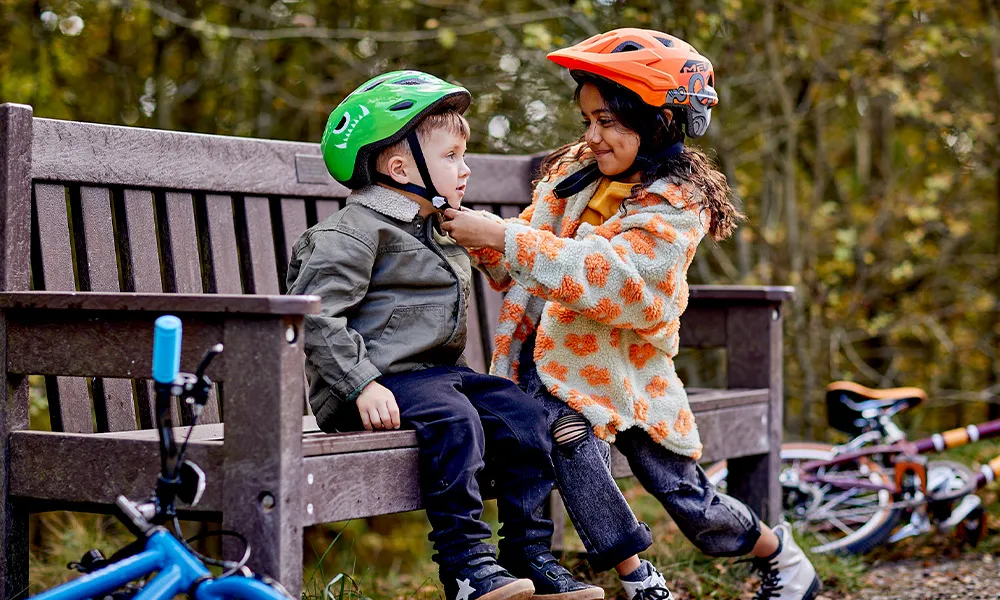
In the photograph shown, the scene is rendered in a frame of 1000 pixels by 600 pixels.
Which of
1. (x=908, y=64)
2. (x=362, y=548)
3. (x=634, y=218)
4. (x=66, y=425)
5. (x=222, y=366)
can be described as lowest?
(x=362, y=548)

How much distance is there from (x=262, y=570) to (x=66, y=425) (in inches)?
32.9

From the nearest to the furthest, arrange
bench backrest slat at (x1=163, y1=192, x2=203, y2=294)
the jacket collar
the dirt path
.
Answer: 1. the jacket collar
2. bench backrest slat at (x1=163, y1=192, x2=203, y2=294)
3. the dirt path

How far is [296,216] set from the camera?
11.9ft

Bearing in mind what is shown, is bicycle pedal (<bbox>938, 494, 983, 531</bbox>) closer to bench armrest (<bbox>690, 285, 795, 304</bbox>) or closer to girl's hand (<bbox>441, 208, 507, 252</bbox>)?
bench armrest (<bbox>690, 285, 795, 304</bbox>)

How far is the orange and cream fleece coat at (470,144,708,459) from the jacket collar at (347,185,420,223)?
24cm

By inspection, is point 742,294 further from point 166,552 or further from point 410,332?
point 166,552

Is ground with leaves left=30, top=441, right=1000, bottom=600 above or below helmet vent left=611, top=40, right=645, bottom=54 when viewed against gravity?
below

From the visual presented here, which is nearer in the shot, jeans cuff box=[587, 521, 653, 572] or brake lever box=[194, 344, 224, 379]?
brake lever box=[194, 344, 224, 379]

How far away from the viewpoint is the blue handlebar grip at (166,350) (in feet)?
7.03

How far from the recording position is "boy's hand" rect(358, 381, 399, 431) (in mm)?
2674

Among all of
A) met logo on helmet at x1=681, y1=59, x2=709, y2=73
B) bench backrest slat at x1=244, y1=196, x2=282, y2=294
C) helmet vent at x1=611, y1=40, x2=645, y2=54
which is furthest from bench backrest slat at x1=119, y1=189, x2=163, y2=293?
met logo on helmet at x1=681, y1=59, x2=709, y2=73

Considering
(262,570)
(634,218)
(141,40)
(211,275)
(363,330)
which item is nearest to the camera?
(262,570)

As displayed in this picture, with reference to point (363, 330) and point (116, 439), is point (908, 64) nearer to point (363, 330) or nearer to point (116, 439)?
point (363, 330)

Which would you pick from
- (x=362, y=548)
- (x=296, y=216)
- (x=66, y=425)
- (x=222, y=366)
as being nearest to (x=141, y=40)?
(x=362, y=548)
